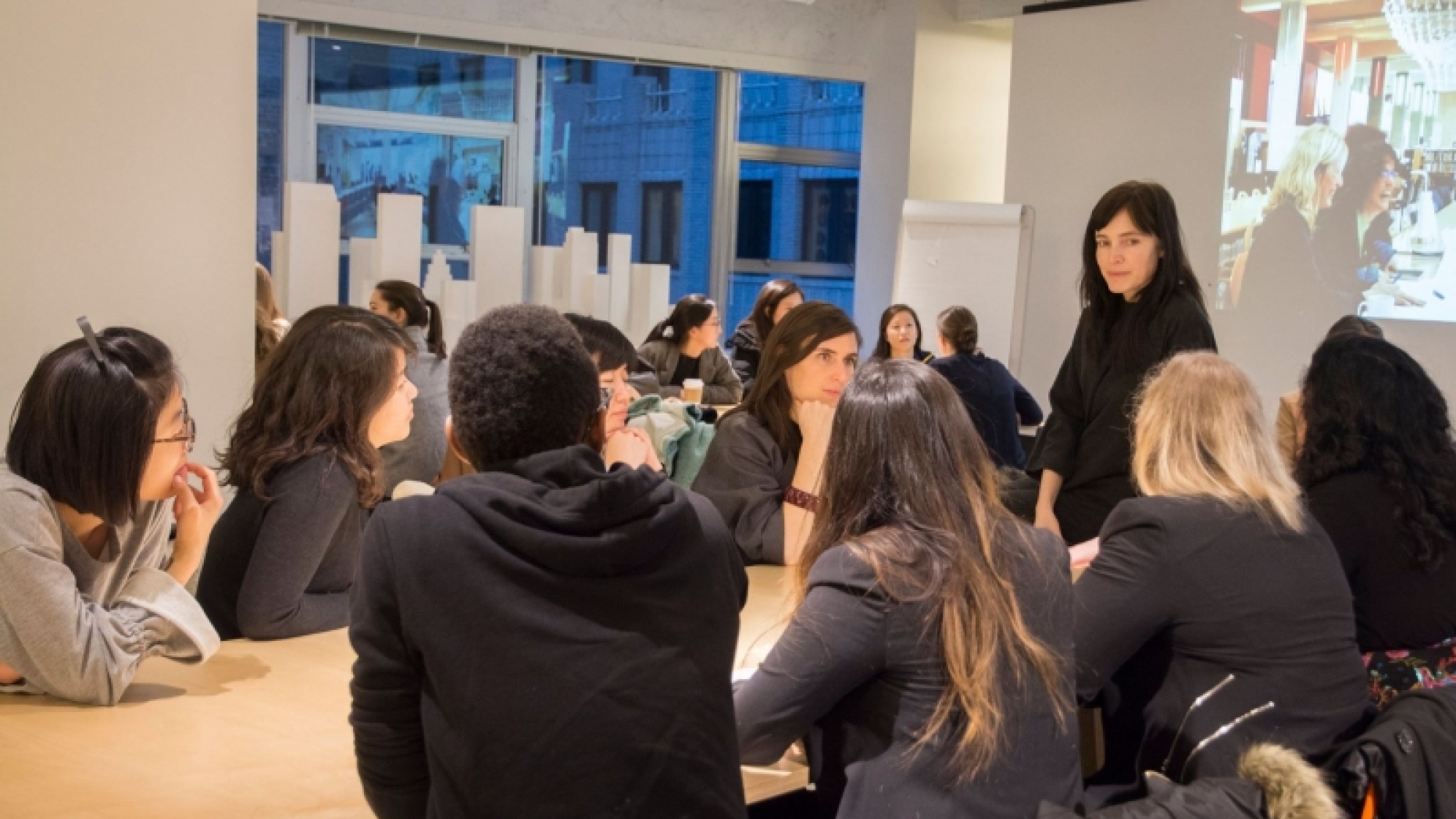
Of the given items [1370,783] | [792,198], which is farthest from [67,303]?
[792,198]

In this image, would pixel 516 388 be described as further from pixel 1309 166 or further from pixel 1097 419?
pixel 1309 166

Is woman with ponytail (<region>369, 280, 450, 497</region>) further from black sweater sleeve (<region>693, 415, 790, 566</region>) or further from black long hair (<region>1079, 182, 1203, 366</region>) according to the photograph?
black long hair (<region>1079, 182, 1203, 366</region>)

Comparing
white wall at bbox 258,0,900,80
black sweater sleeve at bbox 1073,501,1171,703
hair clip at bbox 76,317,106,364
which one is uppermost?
white wall at bbox 258,0,900,80

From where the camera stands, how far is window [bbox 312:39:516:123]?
7973 millimetres

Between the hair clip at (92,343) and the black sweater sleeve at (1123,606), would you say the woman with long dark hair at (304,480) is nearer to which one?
the hair clip at (92,343)

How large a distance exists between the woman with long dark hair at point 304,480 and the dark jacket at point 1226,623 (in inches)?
50.4

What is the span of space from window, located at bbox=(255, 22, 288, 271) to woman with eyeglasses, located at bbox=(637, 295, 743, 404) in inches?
95.3

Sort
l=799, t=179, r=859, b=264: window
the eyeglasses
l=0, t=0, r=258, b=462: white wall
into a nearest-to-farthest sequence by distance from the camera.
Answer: the eyeglasses < l=0, t=0, r=258, b=462: white wall < l=799, t=179, r=859, b=264: window

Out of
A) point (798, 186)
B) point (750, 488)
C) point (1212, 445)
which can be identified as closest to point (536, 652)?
point (1212, 445)

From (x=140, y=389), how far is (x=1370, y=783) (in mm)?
1807

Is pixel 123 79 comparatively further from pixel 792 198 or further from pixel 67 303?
pixel 792 198

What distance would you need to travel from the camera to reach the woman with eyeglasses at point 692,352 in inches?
268

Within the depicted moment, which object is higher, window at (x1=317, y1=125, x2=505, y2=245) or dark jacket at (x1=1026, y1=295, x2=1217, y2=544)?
window at (x1=317, y1=125, x2=505, y2=245)

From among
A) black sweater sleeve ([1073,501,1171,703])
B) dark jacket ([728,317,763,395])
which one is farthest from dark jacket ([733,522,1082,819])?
dark jacket ([728,317,763,395])
